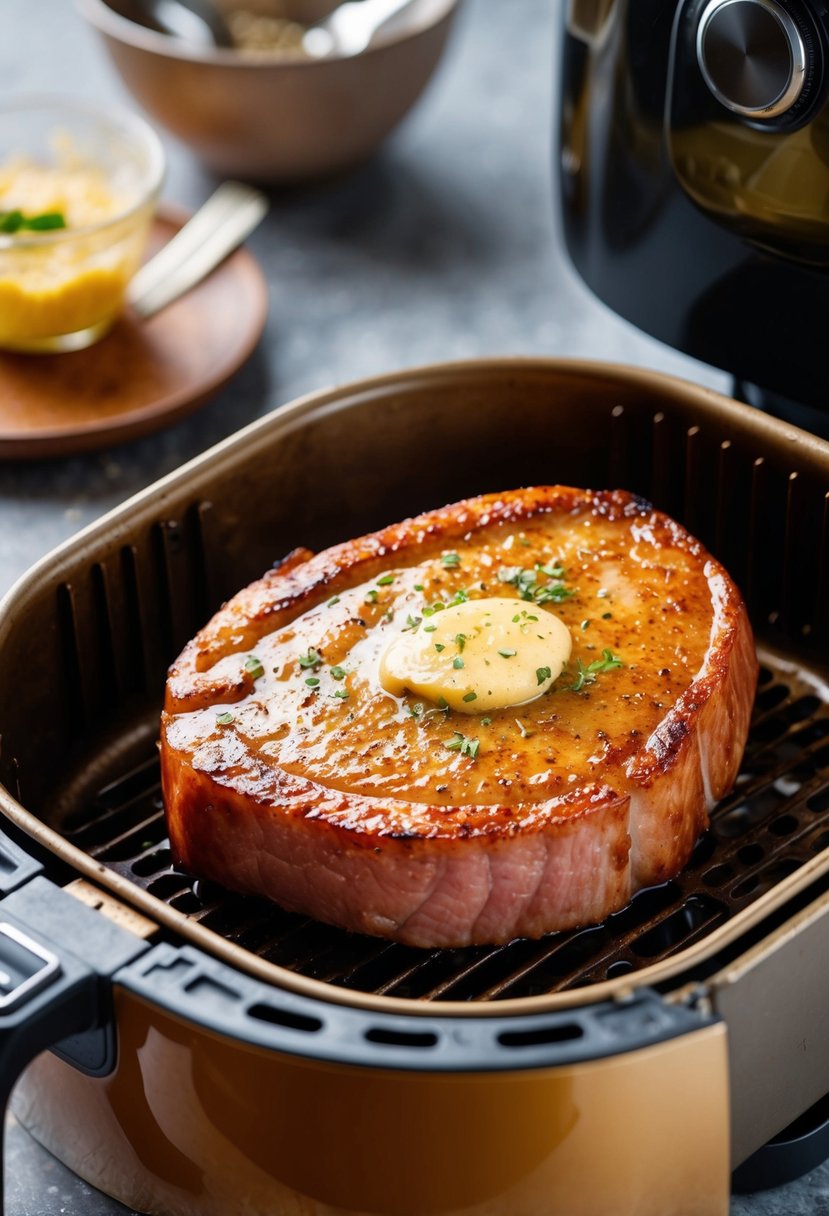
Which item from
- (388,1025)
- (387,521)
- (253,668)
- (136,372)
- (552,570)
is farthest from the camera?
(136,372)

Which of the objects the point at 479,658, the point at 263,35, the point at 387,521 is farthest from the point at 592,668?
the point at 263,35

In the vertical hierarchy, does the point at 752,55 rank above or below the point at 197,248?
above

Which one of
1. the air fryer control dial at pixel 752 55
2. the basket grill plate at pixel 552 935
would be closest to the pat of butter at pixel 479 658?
the basket grill plate at pixel 552 935

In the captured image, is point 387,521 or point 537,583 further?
point 387,521

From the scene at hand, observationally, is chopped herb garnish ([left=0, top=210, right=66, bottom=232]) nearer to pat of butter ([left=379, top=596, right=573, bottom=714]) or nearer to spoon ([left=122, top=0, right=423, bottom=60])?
spoon ([left=122, top=0, right=423, bottom=60])

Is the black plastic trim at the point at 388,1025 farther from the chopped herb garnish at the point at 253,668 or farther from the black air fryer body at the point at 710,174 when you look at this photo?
the black air fryer body at the point at 710,174

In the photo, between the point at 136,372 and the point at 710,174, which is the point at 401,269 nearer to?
the point at 136,372

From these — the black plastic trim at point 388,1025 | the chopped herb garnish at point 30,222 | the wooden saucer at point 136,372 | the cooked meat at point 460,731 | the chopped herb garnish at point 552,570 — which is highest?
the chopped herb garnish at point 30,222
